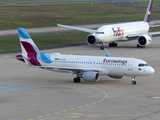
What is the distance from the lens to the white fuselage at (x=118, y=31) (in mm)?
79312

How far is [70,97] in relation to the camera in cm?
4250

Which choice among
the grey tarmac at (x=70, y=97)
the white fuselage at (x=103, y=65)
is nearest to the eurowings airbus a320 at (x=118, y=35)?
the grey tarmac at (x=70, y=97)

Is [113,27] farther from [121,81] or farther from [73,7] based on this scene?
[73,7]

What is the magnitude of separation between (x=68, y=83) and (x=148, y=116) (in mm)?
17095

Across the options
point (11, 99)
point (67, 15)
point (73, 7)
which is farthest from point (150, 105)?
point (73, 7)

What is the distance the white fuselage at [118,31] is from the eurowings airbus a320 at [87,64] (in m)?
28.1

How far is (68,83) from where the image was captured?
165ft

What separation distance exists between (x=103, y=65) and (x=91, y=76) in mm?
2055

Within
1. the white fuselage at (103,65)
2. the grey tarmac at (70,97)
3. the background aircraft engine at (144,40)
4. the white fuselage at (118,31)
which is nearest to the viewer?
the grey tarmac at (70,97)

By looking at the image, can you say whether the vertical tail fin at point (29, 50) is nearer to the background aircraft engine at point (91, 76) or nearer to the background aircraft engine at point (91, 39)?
the background aircraft engine at point (91, 76)

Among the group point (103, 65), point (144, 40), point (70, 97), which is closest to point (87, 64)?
point (103, 65)

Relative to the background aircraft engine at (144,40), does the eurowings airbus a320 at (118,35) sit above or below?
above

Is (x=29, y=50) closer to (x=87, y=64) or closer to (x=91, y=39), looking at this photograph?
(x=87, y=64)

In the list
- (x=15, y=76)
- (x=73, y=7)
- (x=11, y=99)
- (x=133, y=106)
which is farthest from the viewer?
(x=73, y=7)
